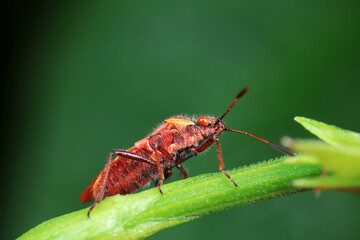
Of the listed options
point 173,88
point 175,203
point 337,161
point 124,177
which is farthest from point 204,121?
point 337,161

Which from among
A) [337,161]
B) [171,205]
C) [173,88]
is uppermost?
[173,88]

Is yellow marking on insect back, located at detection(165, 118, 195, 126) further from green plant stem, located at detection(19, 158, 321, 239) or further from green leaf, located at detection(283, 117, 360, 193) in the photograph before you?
green leaf, located at detection(283, 117, 360, 193)

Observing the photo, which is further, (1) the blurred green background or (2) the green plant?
(1) the blurred green background

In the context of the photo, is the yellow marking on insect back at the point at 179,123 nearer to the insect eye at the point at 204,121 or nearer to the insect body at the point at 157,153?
the insect body at the point at 157,153

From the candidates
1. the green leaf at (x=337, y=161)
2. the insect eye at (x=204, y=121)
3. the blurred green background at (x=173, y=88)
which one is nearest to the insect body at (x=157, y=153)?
the insect eye at (x=204, y=121)

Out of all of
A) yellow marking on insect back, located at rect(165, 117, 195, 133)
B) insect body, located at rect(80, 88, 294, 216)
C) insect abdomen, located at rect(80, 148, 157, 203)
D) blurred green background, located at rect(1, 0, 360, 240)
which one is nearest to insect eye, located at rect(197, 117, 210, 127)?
insect body, located at rect(80, 88, 294, 216)

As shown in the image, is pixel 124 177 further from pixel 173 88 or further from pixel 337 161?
pixel 337 161
